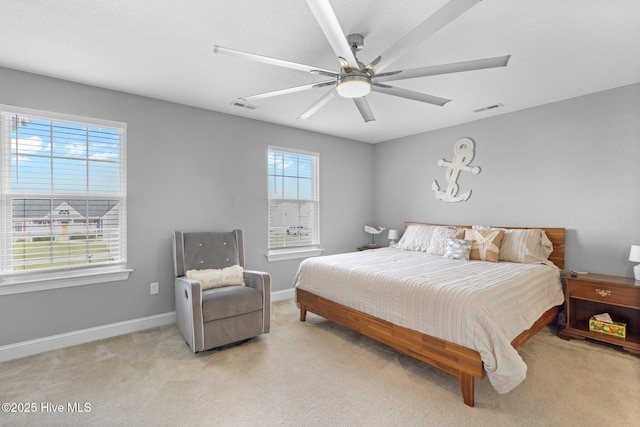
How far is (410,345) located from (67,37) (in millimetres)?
3443

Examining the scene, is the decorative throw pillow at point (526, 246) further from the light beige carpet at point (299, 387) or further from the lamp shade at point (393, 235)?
the lamp shade at point (393, 235)

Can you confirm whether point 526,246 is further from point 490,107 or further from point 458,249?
point 490,107

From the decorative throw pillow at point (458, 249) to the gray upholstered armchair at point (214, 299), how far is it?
2.16 metres

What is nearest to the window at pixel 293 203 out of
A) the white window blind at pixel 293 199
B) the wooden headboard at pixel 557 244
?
the white window blind at pixel 293 199

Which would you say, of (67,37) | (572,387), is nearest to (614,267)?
(572,387)

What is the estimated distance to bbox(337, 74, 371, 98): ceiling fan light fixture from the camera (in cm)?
199

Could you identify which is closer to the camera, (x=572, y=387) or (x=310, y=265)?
(x=572, y=387)

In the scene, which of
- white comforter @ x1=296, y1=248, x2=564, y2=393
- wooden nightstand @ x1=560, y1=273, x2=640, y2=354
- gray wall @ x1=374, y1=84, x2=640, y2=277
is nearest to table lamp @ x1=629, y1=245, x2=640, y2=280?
wooden nightstand @ x1=560, y1=273, x2=640, y2=354

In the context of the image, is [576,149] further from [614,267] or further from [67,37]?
A: [67,37]

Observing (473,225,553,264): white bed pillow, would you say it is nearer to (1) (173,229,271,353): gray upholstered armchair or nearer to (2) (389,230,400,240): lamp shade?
(2) (389,230,400,240): lamp shade

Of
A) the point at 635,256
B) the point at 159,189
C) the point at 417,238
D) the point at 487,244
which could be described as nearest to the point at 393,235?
the point at 417,238

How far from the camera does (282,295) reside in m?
4.42

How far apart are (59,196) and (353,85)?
2917mm

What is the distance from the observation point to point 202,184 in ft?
12.2
